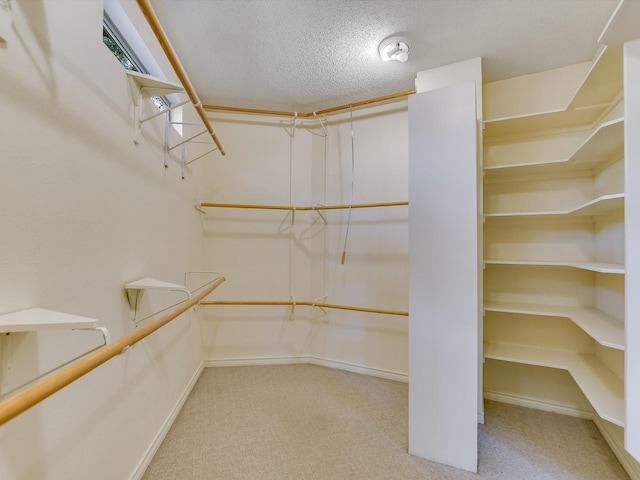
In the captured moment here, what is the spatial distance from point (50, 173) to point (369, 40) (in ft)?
6.10

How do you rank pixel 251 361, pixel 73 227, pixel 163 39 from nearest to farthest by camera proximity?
pixel 73 227 < pixel 163 39 < pixel 251 361

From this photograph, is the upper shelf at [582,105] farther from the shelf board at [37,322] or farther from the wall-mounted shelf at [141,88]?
the shelf board at [37,322]

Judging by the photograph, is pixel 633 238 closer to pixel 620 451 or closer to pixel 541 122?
pixel 541 122

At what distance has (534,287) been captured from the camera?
2.13m

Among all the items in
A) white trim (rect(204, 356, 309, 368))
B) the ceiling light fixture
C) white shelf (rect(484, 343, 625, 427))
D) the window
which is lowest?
white trim (rect(204, 356, 309, 368))

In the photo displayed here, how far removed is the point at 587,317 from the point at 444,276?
1.03m

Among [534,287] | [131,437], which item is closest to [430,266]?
[534,287]

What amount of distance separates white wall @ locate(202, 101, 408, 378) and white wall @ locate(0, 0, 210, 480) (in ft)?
3.79

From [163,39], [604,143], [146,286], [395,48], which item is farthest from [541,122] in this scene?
[146,286]

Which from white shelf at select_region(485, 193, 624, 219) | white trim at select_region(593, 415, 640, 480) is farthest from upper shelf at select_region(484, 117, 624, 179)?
white trim at select_region(593, 415, 640, 480)

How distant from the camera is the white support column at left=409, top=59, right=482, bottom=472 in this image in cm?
149

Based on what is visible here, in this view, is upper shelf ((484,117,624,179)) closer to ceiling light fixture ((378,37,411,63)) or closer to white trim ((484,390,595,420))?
ceiling light fixture ((378,37,411,63))

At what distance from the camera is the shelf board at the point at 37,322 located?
26.0 inches

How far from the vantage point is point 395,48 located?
1880mm
